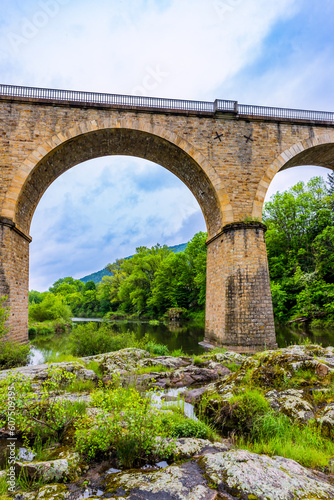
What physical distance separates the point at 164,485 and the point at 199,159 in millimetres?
11823

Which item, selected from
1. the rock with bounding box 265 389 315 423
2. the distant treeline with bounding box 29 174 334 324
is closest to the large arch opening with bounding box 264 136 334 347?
the distant treeline with bounding box 29 174 334 324

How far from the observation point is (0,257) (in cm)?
1047

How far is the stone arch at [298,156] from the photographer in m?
12.8

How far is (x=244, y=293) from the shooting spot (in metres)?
11.5

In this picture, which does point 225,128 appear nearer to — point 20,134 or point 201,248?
point 20,134

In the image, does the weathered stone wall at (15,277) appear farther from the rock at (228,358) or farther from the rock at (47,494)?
the rock at (47,494)

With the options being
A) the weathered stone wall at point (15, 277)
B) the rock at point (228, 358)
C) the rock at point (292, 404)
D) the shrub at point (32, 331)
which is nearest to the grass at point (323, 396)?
the rock at point (292, 404)

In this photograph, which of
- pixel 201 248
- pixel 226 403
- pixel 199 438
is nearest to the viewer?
pixel 199 438

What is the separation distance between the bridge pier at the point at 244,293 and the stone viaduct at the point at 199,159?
0.04 metres

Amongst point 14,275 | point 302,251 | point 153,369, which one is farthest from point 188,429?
point 302,251

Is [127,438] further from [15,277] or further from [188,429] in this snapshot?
[15,277]

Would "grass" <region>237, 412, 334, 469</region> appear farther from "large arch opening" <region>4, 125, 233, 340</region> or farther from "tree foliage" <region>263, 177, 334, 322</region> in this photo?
"tree foliage" <region>263, 177, 334, 322</region>

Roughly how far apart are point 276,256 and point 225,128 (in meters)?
18.1

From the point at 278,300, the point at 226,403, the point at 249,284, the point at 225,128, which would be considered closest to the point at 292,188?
the point at 278,300
